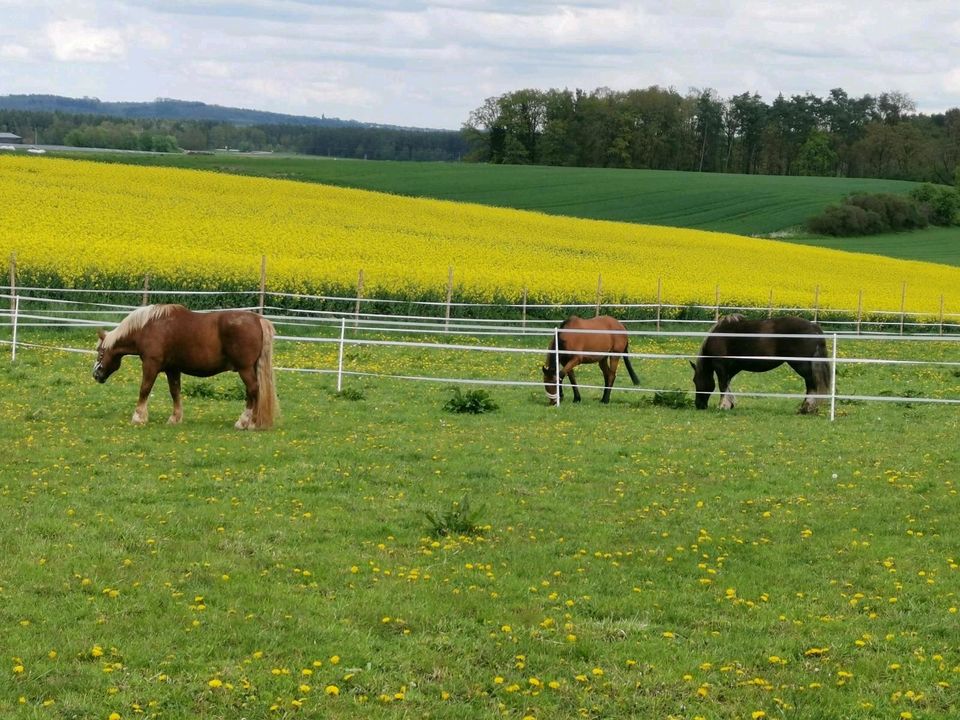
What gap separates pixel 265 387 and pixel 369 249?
20.1m

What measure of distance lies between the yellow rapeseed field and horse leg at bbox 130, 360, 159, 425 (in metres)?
11.6

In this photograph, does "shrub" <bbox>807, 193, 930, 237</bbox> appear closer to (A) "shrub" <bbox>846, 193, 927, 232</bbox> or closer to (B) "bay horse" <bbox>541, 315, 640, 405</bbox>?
(A) "shrub" <bbox>846, 193, 927, 232</bbox>

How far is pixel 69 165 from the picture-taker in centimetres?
4728

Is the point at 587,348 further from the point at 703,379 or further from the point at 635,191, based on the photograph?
the point at 635,191

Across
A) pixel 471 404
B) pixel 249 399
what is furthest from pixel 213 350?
pixel 471 404

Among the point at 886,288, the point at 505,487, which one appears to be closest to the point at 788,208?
the point at 886,288

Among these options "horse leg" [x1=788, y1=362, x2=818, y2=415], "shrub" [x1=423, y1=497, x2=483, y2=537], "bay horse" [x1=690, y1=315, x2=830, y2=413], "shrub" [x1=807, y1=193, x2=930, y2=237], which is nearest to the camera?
"shrub" [x1=423, y1=497, x2=483, y2=537]

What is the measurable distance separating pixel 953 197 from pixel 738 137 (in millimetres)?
32540

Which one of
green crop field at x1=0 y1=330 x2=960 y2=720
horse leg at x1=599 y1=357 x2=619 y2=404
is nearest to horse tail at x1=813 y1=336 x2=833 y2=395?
green crop field at x1=0 y1=330 x2=960 y2=720

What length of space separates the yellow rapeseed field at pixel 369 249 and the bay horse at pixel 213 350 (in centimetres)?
1161

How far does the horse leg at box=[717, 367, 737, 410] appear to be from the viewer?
15727 millimetres

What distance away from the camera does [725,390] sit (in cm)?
1589

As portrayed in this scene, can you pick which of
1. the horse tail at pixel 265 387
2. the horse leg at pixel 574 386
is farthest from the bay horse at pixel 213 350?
the horse leg at pixel 574 386

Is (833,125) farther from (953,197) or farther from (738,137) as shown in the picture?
(953,197)
